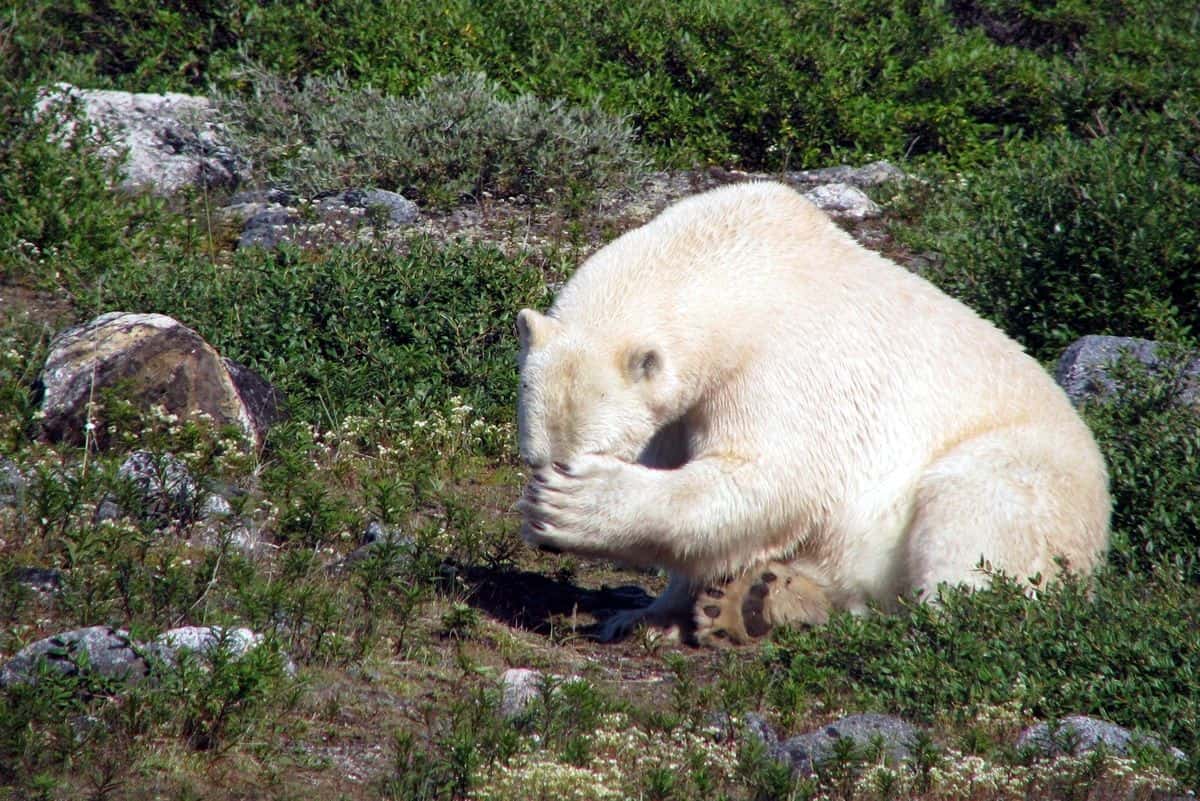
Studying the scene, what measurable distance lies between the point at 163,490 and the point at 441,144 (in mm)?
5220

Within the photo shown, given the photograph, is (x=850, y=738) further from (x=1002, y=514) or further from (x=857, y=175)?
(x=857, y=175)

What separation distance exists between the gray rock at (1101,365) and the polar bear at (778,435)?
4.49ft

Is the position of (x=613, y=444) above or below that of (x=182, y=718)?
above

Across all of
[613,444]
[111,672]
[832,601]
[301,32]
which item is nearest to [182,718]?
[111,672]

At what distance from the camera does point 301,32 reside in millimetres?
11852

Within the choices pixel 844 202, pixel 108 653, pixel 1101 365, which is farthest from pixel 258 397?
pixel 844 202

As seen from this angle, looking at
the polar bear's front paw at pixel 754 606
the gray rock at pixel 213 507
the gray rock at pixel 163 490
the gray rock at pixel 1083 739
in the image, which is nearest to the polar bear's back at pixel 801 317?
the polar bear's front paw at pixel 754 606

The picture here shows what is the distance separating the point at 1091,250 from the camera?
25.8 ft

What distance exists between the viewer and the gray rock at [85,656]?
3994 mm

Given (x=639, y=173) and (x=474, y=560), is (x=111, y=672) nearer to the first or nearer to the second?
(x=474, y=560)

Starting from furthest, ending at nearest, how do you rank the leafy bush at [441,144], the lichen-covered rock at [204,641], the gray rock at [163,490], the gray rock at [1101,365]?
1. the leafy bush at [441,144]
2. the gray rock at [1101,365]
3. the gray rock at [163,490]
4. the lichen-covered rock at [204,641]

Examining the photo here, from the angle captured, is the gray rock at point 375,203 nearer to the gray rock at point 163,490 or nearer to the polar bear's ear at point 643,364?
the gray rock at point 163,490

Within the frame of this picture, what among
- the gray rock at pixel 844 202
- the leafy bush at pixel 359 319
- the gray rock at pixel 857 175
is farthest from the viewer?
the gray rock at pixel 857 175

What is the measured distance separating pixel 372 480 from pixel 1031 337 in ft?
13.0
